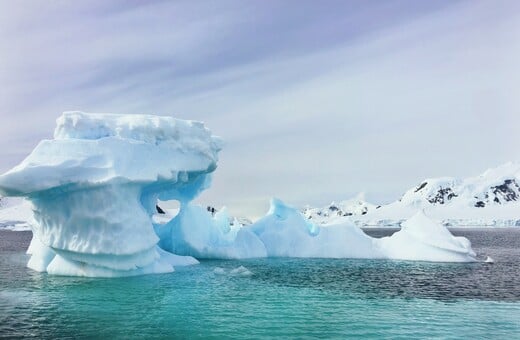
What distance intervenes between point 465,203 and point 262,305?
548 ft

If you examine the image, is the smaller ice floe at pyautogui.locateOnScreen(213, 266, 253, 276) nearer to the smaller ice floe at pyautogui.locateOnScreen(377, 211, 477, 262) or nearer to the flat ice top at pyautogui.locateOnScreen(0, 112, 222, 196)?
the flat ice top at pyautogui.locateOnScreen(0, 112, 222, 196)

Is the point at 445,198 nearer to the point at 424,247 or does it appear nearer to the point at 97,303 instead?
the point at 424,247

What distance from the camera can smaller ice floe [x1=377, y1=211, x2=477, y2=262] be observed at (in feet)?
122

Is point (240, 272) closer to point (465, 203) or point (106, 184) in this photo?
point (106, 184)

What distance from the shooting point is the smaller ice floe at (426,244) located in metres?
37.2

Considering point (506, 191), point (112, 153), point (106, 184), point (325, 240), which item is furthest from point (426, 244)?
point (506, 191)

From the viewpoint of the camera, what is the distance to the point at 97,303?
1850cm

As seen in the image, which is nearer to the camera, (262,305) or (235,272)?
(262,305)

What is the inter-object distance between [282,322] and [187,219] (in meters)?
19.4

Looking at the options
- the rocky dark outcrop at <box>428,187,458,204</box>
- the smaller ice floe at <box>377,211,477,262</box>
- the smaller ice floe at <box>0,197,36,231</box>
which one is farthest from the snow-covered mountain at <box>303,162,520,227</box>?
the smaller ice floe at <box>377,211,477,262</box>

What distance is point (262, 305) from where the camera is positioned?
18.7 metres

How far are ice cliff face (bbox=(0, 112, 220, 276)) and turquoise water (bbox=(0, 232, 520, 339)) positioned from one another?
122cm

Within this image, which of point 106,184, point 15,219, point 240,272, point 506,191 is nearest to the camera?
point 106,184

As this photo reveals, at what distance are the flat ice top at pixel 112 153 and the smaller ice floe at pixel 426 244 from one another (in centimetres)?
1711
